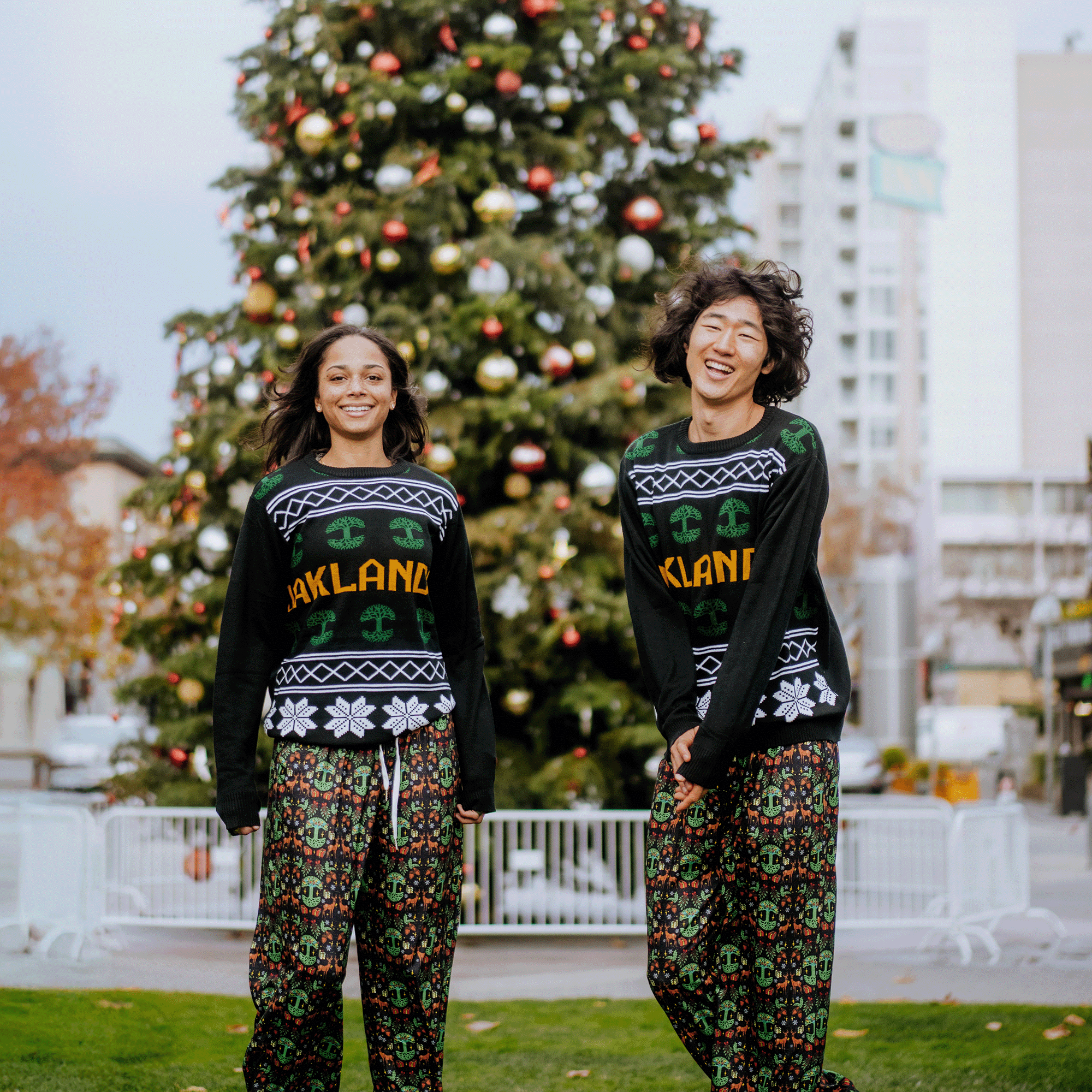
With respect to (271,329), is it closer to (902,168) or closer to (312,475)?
(312,475)

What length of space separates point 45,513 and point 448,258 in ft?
78.9

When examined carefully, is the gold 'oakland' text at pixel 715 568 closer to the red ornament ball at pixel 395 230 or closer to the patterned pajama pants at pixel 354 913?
the patterned pajama pants at pixel 354 913

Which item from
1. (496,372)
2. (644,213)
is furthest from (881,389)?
(496,372)

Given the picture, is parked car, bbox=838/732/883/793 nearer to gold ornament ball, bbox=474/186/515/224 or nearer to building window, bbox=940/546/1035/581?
gold ornament ball, bbox=474/186/515/224

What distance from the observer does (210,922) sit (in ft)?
28.4

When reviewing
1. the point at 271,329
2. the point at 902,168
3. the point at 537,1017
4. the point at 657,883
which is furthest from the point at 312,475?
the point at 902,168

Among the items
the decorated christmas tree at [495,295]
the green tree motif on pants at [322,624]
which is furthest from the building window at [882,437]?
the green tree motif on pants at [322,624]

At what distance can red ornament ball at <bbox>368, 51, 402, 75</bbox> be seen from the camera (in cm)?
894

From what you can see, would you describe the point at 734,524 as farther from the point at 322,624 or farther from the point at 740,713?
the point at 322,624

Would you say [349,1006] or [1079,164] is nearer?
[349,1006]

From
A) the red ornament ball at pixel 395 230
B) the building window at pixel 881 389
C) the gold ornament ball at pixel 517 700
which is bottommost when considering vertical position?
the gold ornament ball at pixel 517 700

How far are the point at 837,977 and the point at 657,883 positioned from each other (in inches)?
198

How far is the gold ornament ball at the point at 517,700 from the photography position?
8734 mm

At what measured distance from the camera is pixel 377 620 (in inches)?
128
